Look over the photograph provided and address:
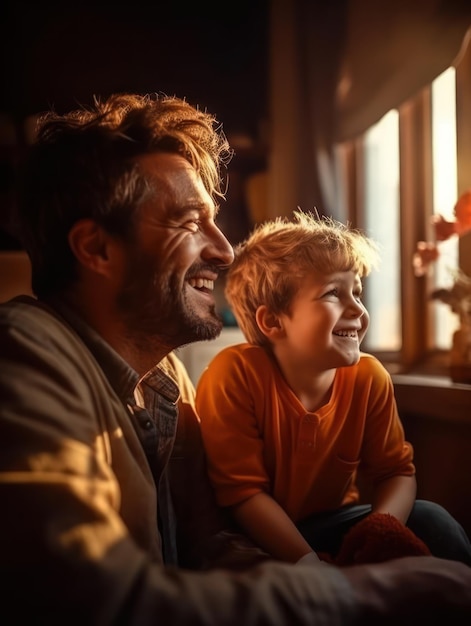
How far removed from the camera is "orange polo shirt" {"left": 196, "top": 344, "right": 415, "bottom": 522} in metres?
0.63

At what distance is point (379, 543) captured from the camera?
504 mm

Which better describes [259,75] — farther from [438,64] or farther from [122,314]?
[122,314]

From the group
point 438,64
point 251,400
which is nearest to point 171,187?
point 251,400

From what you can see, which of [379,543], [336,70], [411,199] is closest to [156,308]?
[379,543]

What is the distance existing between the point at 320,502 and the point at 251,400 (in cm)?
12

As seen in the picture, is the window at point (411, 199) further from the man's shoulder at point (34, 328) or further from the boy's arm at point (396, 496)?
the man's shoulder at point (34, 328)

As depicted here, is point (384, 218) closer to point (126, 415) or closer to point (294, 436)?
point (294, 436)

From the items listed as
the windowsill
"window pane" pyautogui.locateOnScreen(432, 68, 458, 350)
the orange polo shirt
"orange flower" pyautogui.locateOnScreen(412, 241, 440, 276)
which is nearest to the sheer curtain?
"window pane" pyautogui.locateOnScreen(432, 68, 458, 350)

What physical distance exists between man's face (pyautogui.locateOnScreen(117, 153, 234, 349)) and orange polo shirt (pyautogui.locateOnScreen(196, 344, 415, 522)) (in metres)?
0.09

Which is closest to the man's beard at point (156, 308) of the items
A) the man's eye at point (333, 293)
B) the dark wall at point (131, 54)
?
the man's eye at point (333, 293)

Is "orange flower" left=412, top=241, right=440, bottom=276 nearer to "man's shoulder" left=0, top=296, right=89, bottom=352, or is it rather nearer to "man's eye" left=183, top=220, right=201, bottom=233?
"man's eye" left=183, top=220, right=201, bottom=233

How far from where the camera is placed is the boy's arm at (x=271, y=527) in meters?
0.58

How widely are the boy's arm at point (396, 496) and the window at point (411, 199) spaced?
0.73 ft

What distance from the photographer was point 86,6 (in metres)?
2.25
